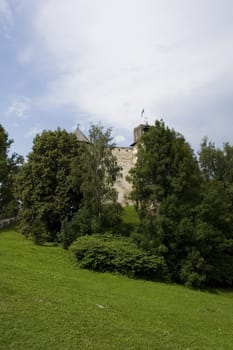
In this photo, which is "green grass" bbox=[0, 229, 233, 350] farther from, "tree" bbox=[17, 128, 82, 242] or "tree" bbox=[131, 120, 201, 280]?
"tree" bbox=[17, 128, 82, 242]

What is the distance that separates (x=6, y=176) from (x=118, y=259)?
76.4ft

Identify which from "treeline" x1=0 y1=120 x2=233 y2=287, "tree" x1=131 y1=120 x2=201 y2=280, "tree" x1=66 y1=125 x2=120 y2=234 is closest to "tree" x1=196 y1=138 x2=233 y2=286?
"treeline" x1=0 y1=120 x2=233 y2=287

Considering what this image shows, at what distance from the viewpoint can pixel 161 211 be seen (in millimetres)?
29266

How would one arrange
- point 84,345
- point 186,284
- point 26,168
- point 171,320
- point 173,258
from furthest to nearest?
point 26,168
point 173,258
point 186,284
point 171,320
point 84,345

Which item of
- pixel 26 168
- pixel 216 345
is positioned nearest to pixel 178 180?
pixel 26 168

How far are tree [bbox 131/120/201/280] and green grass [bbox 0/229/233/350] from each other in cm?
724

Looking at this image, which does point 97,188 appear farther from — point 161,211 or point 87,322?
point 87,322

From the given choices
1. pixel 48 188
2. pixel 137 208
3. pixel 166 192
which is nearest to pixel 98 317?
pixel 166 192

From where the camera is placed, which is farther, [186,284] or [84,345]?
[186,284]

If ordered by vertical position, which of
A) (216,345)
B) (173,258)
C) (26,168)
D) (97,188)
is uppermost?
(26,168)

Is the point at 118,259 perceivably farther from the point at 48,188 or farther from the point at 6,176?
the point at 6,176

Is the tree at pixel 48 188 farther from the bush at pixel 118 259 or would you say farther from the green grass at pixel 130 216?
the green grass at pixel 130 216

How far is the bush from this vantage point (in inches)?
1031

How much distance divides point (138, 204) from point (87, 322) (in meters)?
21.2
